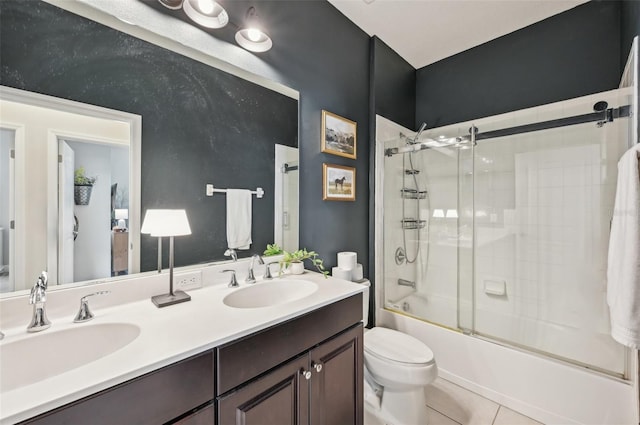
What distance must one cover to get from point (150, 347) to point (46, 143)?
2.69ft

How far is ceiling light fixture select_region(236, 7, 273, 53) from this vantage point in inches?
57.7

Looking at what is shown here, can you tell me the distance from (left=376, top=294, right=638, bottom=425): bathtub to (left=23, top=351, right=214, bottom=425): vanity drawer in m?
1.80

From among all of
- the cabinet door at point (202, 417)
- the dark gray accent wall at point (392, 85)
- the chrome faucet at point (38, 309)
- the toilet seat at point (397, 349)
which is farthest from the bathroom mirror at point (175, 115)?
the dark gray accent wall at point (392, 85)

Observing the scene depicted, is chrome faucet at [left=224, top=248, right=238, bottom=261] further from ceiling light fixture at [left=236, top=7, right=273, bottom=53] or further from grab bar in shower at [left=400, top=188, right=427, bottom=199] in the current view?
grab bar in shower at [left=400, top=188, right=427, bottom=199]

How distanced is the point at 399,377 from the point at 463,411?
65 cm

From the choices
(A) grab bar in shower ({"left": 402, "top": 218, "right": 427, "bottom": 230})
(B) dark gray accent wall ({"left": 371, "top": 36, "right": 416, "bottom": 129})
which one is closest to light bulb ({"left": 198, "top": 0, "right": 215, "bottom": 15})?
(B) dark gray accent wall ({"left": 371, "top": 36, "right": 416, "bottom": 129})

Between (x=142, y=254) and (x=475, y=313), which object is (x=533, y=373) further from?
(x=142, y=254)

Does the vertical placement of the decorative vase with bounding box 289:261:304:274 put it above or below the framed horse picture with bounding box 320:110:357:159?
below

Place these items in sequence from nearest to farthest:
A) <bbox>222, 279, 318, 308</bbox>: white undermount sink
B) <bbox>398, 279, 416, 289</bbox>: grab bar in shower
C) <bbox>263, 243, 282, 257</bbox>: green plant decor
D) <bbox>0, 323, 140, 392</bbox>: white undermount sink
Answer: <bbox>0, 323, 140, 392</bbox>: white undermount sink → <bbox>222, 279, 318, 308</bbox>: white undermount sink → <bbox>263, 243, 282, 257</bbox>: green plant decor → <bbox>398, 279, 416, 289</bbox>: grab bar in shower

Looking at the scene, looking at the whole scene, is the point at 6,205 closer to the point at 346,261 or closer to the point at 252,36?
the point at 252,36

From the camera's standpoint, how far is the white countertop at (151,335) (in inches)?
22.5

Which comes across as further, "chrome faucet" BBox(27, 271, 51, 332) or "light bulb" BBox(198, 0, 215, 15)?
"light bulb" BBox(198, 0, 215, 15)

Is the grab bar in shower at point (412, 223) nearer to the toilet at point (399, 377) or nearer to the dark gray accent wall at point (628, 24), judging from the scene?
the toilet at point (399, 377)

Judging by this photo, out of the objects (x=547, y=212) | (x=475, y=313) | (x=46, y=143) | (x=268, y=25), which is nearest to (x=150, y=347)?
(x=46, y=143)
